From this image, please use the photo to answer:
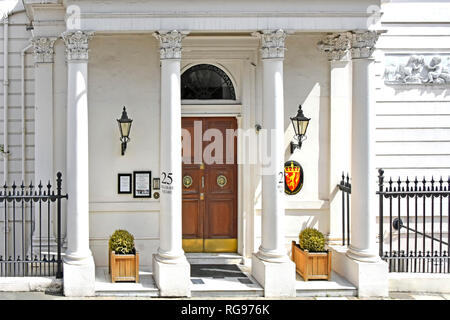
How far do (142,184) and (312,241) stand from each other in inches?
138

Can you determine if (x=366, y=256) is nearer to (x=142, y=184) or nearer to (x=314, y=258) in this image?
(x=314, y=258)

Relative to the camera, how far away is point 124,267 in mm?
10898

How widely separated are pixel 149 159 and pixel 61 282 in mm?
2930

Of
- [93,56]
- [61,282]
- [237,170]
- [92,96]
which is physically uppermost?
[93,56]

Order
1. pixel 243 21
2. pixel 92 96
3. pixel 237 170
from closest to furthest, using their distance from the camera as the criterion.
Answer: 1. pixel 243 21
2. pixel 92 96
3. pixel 237 170

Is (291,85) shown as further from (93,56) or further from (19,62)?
(19,62)

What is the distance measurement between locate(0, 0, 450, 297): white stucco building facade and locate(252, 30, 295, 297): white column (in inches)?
1.0

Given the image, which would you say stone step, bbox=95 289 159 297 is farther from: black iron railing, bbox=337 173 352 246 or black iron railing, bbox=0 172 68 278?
black iron railing, bbox=337 173 352 246

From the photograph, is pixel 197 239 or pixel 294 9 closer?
pixel 294 9

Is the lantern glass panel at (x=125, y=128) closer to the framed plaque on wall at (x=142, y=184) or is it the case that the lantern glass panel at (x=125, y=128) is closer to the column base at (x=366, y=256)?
the framed plaque on wall at (x=142, y=184)

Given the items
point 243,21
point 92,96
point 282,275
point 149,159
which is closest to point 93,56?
point 92,96

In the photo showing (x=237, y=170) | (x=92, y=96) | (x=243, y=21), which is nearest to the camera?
(x=243, y=21)

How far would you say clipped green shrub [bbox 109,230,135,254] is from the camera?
1095cm

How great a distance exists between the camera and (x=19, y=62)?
13.7 metres
